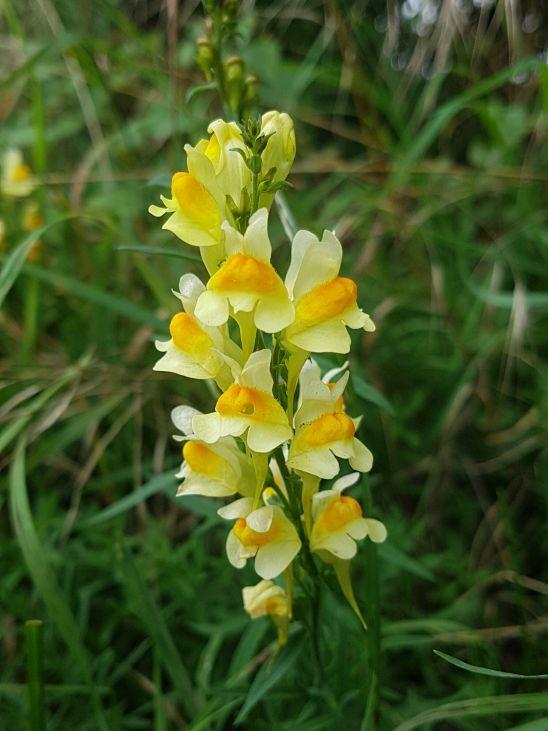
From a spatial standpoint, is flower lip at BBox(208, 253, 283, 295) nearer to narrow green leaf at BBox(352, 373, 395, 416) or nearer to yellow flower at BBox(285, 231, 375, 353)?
yellow flower at BBox(285, 231, 375, 353)

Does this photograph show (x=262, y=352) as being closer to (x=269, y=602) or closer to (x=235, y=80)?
(x=269, y=602)

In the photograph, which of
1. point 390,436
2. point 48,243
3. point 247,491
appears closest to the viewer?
point 247,491

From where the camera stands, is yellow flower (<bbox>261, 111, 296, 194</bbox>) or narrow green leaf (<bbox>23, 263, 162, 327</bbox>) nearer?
yellow flower (<bbox>261, 111, 296, 194</bbox>)

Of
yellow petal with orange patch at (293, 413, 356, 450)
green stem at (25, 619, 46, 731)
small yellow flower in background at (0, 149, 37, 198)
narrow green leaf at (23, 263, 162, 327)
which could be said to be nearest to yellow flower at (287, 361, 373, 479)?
yellow petal with orange patch at (293, 413, 356, 450)

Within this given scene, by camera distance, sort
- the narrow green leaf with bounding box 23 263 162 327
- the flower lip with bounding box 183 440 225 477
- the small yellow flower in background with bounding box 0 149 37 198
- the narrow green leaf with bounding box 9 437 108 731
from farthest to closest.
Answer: the small yellow flower in background with bounding box 0 149 37 198, the narrow green leaf with bounding box 23 263 162 327, the narrow green leaf with bounding box 9 437 108 731, the flower lip with bounding box 183 440 225 477

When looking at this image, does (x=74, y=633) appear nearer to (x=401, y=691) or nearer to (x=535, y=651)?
(x=401, y=691)

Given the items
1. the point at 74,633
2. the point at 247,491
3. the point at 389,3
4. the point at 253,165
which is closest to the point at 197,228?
the point at 253,165
